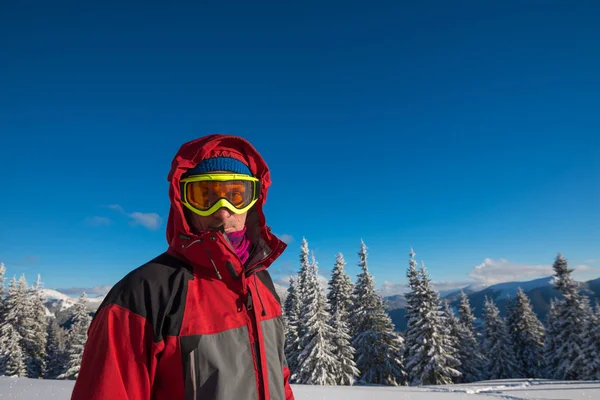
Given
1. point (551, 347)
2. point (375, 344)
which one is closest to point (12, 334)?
point (375, 344)

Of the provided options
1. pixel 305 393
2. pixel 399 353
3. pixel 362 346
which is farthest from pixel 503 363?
pixel 305 393

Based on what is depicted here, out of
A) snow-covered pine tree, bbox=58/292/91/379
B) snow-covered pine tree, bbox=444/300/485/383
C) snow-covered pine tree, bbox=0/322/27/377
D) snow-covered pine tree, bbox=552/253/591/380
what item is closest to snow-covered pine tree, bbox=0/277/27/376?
snow-covered pine tree, bbox=0/322/27/377

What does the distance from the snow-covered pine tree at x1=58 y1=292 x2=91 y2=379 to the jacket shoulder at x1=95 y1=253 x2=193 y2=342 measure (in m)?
26.3

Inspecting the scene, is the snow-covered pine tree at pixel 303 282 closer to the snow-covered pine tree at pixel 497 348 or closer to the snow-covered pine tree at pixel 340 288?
the snow-covered pine tree at pixel 340 288

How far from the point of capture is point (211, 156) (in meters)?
2.66

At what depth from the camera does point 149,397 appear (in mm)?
1837

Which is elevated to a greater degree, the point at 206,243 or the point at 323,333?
the point at 206,243

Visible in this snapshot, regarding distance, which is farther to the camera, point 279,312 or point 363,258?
point 363,258

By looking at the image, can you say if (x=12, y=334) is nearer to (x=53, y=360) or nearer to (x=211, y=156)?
(x=53, y=360)

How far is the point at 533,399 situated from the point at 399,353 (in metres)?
20.5

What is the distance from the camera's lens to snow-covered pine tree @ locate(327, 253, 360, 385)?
2903 centimetres

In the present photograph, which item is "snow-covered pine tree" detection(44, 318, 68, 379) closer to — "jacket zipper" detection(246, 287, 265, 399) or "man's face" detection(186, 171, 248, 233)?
"man's face" detection(186, 171, 248, 233)

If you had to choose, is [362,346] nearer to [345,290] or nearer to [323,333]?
[323,333]

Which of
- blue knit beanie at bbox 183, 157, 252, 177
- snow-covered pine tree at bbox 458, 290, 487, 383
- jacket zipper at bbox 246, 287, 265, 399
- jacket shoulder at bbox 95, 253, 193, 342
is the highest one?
blue knit beanie at bbox 183, 157, 252, 177
